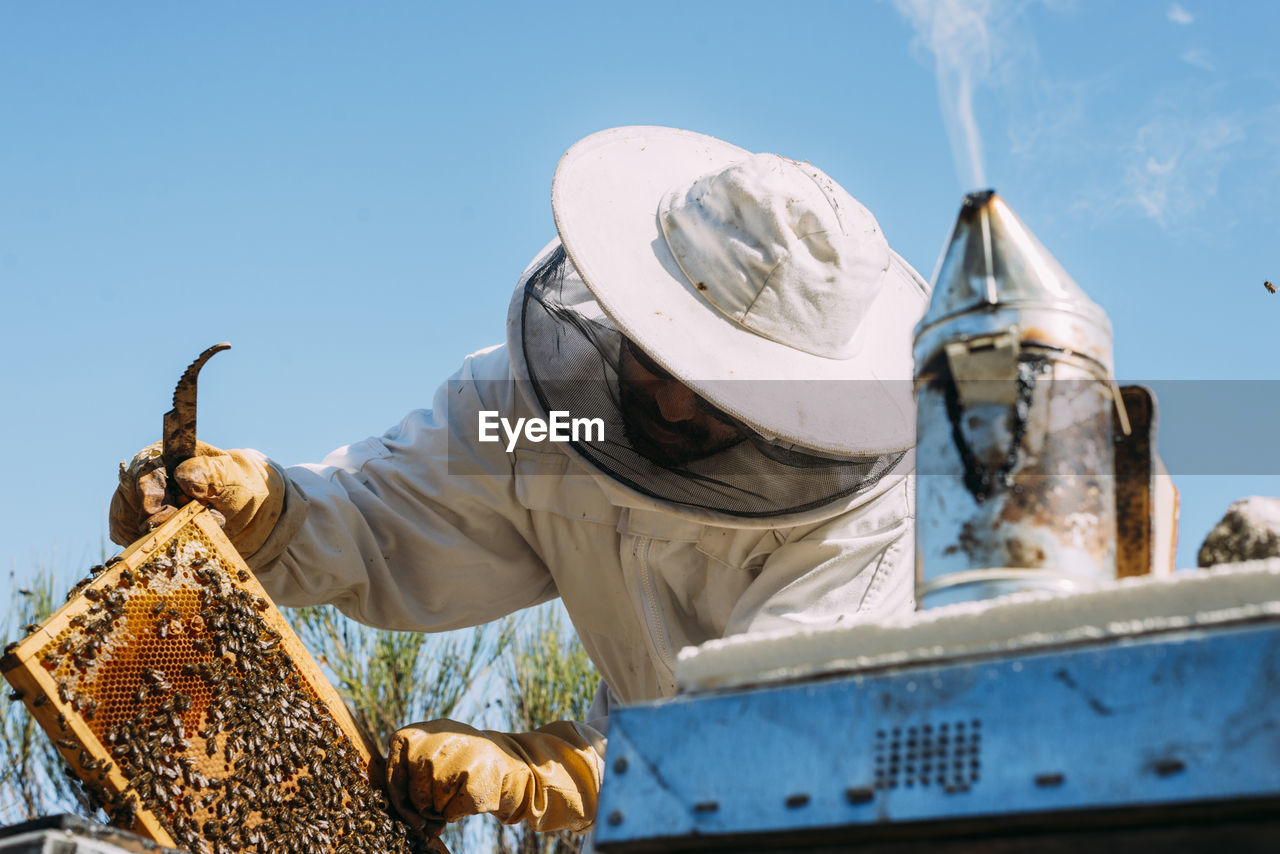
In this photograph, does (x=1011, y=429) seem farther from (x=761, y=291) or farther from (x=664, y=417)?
(x=664, y=417)

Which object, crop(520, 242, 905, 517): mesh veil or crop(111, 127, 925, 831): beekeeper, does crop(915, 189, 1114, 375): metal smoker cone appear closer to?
crop(111, 127, 925, 831): beekeeper

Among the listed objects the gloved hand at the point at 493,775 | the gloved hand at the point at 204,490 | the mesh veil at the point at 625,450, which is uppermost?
the mesh veil at the point at 625,450

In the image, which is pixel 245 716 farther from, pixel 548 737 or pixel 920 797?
pixel 920 797

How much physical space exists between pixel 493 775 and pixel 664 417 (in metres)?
1.04

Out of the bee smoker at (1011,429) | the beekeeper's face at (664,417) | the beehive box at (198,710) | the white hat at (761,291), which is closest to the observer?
the bee smoker at (1011,429)

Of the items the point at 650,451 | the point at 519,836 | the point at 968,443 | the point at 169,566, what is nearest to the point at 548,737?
the point at 650,451

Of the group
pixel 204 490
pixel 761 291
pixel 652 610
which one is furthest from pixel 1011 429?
pixel 652 610

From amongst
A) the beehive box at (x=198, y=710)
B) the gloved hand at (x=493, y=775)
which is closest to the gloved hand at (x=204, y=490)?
the beehive box at (x=198, y=710)

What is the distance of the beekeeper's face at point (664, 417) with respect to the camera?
3287mm

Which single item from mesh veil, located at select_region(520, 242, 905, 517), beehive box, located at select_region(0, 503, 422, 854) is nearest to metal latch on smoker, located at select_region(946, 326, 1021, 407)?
mesh veil, located at select_region(520, 242, 905, 517)

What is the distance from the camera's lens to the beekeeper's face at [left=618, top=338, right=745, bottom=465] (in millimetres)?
3287

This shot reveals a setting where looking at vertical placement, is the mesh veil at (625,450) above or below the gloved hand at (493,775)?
above

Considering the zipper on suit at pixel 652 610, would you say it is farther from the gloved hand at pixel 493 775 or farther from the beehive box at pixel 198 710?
Answer: the beehive box at pixel 198 710

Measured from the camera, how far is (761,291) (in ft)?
10.2
